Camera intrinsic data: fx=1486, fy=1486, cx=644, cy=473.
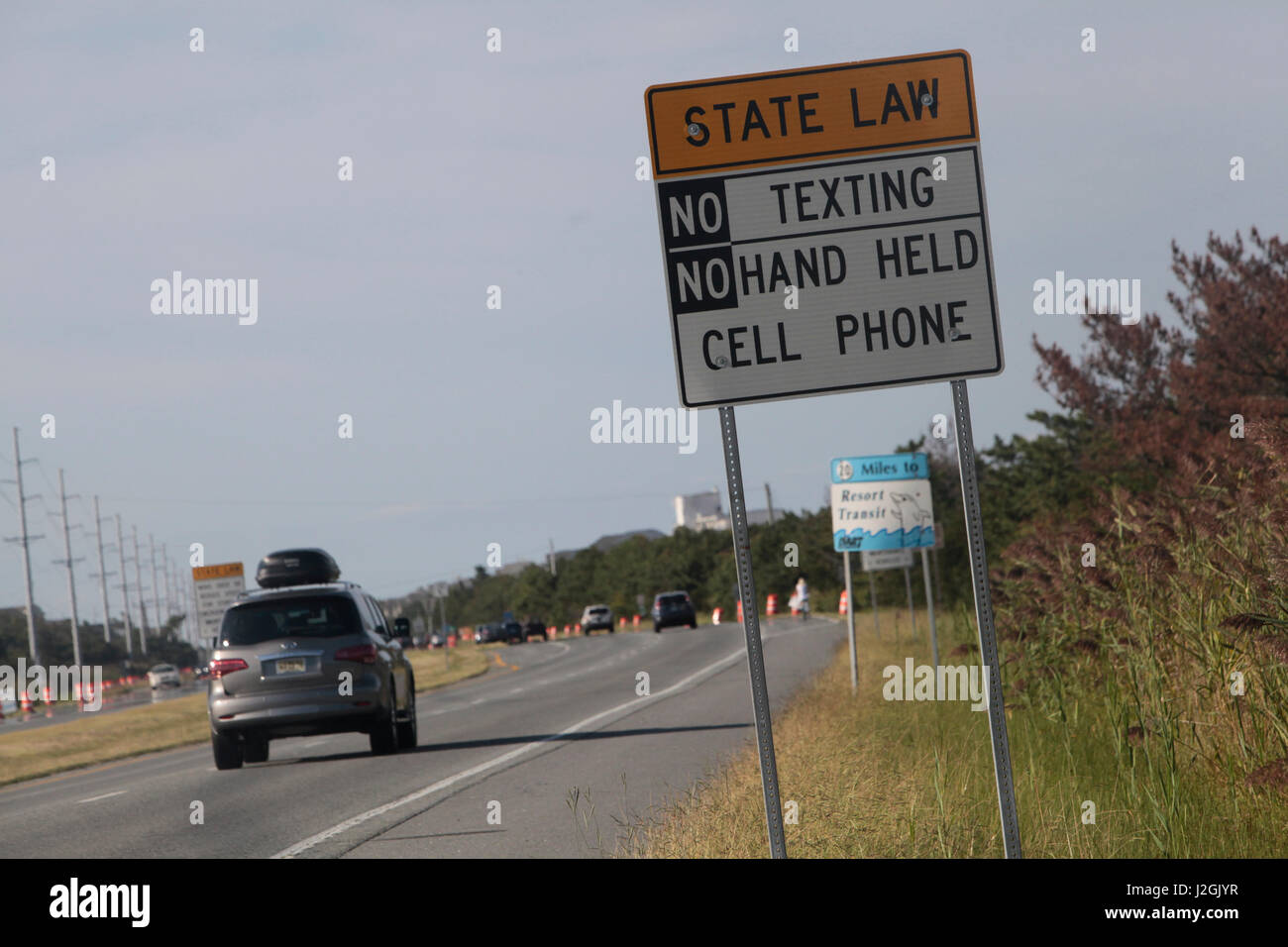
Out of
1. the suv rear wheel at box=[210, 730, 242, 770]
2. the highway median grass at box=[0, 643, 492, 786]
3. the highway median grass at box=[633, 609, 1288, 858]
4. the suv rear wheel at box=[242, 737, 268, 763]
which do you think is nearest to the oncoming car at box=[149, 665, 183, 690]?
the highway median grass at box=[0, 643, 492, 786]

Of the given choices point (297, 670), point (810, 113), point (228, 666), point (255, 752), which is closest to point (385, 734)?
point (297, 670)

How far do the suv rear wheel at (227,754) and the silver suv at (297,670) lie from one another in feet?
0.05

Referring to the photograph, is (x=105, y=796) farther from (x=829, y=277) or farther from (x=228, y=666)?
(x=829, y=277)

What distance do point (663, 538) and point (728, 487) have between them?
11169 cm

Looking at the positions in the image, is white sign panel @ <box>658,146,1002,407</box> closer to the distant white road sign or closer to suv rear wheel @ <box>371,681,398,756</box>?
suv rear wheel @ <box>371,681,398,756</box>

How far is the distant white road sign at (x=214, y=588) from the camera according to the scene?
121 ft

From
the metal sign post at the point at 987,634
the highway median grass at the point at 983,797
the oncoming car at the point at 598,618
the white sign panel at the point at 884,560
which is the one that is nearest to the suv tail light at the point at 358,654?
the highway median grass at the point at 983,797

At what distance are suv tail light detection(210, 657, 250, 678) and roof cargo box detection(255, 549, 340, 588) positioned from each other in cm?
381

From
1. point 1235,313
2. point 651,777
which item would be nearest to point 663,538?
point 1235,313

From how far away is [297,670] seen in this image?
15148 millimetres

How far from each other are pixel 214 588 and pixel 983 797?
33002 millimetres

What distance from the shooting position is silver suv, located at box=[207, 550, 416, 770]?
595 inches

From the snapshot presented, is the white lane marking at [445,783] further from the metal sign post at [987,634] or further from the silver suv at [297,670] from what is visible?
the metal sign post at [987,634]

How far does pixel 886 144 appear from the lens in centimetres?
560
